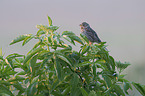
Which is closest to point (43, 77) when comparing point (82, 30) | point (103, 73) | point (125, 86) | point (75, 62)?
point (75, 62)

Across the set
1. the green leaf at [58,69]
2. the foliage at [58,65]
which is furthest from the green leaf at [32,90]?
the green leaf at [58,69]

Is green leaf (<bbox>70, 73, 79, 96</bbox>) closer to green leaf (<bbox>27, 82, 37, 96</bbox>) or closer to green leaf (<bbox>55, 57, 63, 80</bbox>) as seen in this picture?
green leaf (<bbox>55, 57, 63, 80</bbox>)

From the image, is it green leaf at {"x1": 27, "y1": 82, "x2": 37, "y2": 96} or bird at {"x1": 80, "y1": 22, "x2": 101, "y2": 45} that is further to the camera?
bird at {"x1": 80, "y1": 22, "x2": 101, "y2": 45}

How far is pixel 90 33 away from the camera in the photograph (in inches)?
81.5

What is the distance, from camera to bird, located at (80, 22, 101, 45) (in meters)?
1.98

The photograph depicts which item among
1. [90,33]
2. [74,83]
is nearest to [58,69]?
[74,83]

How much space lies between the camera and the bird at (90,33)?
1979 mm

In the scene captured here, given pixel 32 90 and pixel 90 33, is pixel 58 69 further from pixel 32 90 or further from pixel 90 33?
pixel 90 33

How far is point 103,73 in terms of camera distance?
106 cm

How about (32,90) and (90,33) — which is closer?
(32,90)

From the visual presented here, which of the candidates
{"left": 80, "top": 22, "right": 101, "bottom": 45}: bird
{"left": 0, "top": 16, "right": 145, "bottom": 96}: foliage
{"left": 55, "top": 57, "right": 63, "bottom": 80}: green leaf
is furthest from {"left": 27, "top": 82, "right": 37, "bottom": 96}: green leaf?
{"left": 80, "top": 22, "right": 101, "bottom": 45}: bird

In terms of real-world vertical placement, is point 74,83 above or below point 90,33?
below

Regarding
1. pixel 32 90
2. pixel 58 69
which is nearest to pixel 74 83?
pixel 58 69

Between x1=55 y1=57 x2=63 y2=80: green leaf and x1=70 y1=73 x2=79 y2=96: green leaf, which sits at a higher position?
x1=55 y1=57 x2=63 y2=80: green leaf
